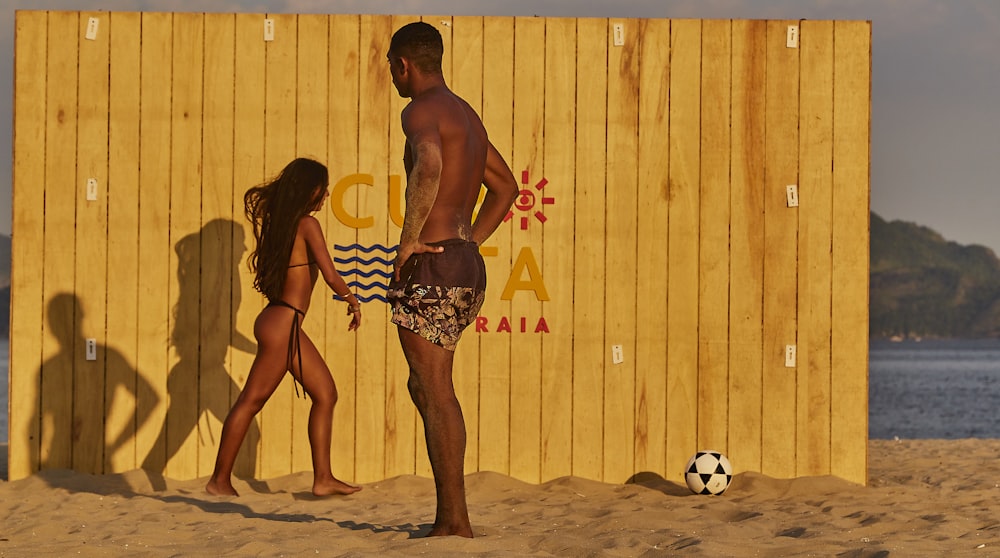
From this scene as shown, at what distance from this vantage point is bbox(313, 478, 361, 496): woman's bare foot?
21.6ft

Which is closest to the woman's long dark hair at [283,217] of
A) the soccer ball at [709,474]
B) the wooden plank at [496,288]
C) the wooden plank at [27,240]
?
the wooden plank at [496,288]

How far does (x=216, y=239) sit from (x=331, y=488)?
1.75 meters

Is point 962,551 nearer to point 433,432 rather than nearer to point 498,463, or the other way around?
point 433,432

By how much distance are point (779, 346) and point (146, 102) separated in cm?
411

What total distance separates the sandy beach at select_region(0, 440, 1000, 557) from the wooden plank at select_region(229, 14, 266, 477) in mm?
547

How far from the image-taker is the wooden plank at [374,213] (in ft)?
24.1

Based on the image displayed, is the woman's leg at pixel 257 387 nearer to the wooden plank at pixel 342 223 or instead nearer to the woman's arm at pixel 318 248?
the woman's arm at pixel 318 248

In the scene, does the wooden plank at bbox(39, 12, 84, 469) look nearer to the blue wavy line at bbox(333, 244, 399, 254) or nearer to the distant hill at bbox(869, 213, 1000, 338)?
the blue wavy line at bbox(333, 244, 399, 254)

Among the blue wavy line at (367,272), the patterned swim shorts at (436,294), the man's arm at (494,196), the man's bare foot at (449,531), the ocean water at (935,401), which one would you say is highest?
the man's arm at (494,196)

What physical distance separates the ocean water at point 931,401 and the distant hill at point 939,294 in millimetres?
56772

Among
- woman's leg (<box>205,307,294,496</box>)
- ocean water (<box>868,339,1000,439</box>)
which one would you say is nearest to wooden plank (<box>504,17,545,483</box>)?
woman's leg (<box>205,307,294,496</box>)

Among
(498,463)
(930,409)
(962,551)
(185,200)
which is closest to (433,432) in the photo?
(962,551)

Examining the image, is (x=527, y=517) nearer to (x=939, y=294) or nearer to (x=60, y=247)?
(x=60, y=247)

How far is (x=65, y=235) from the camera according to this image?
731 centimetres
